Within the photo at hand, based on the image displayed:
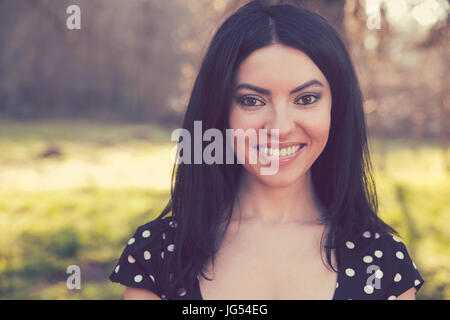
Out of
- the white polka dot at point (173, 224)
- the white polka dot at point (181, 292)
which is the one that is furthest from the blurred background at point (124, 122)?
the white polka dot at point (181, 292)

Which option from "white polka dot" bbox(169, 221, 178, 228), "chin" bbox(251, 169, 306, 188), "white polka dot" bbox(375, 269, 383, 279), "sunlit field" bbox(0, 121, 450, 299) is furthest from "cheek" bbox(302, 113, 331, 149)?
"sunlit field" bbox(0, 121, 450, 299)

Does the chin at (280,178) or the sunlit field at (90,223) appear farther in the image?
the sunlit field at (90,223)

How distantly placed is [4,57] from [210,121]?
18659mm

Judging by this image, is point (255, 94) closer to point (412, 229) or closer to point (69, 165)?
point (412, 229)

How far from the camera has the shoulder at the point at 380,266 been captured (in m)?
1.63

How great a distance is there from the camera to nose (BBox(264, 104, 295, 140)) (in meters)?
1.54

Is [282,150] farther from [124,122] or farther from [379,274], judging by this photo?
[124,122]

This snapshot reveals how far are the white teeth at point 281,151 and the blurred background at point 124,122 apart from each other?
0.58 m

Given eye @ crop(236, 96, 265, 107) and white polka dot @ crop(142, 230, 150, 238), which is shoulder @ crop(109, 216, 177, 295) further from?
eye @ crop(236, 96, 265, 107)

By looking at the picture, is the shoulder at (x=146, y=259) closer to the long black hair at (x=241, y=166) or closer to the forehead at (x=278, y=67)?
the long black hair at (x=241, y=166)

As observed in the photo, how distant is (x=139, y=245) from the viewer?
169 cm

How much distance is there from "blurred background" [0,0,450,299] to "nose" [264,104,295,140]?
1.71 ft

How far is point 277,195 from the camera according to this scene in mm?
1771

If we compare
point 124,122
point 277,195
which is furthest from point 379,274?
point 124,122
